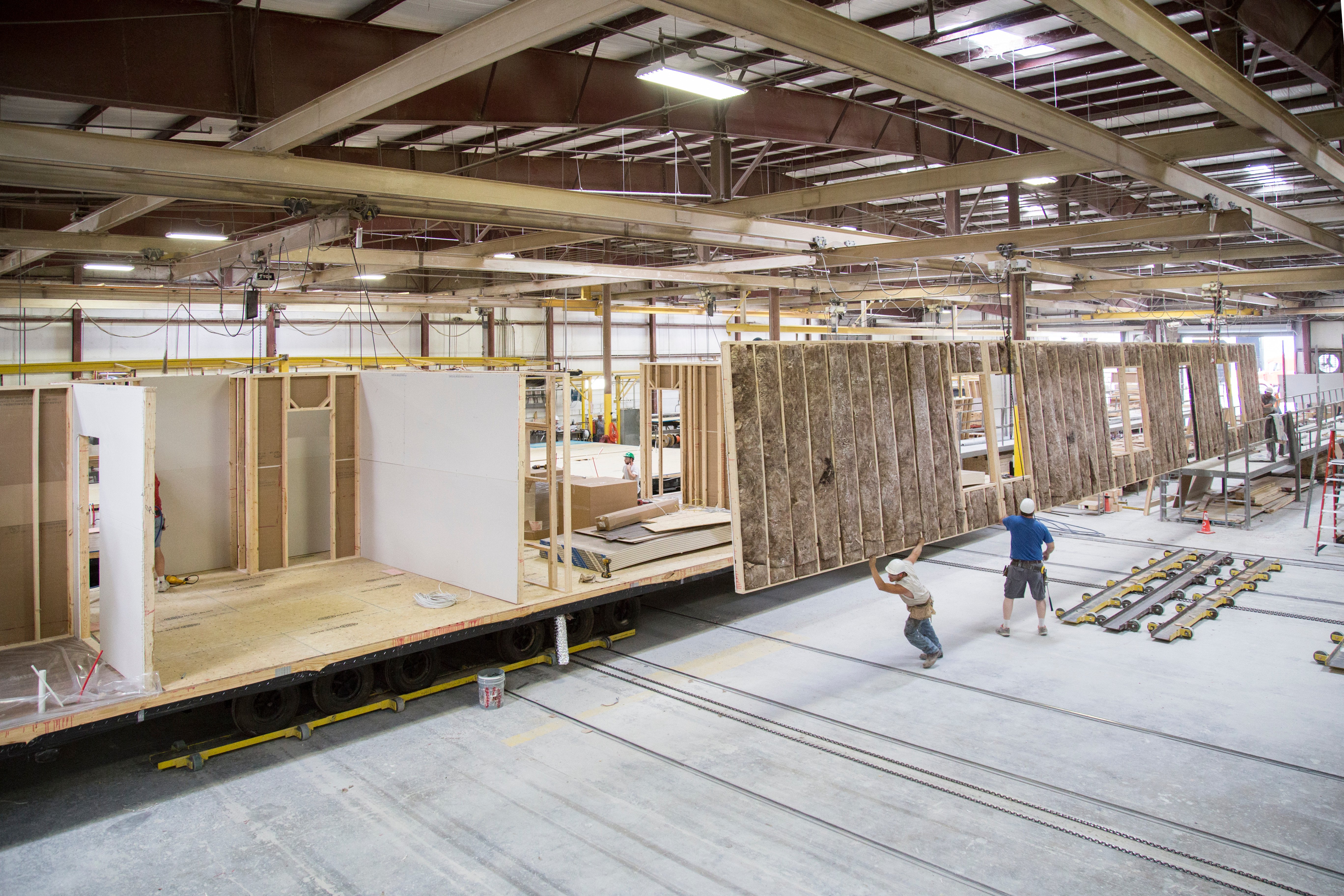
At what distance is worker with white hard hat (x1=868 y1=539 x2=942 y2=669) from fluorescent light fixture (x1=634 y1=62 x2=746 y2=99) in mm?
5062

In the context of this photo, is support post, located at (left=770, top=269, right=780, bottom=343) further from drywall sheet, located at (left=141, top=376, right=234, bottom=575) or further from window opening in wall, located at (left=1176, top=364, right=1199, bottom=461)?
drywall sheet, located at (left=141, top=376, right=234, bottom=575)

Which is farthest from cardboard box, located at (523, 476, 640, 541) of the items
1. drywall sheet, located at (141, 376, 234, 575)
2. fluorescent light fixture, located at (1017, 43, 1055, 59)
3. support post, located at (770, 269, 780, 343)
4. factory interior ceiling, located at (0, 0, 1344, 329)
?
support post, located at (770, 269, 780, 343)

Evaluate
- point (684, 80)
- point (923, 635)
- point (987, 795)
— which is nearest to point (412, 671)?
point (923, 635)

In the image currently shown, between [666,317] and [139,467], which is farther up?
[666,317]

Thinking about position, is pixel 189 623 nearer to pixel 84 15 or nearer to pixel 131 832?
pixel 131 832

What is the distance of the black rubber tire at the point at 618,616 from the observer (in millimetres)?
10422

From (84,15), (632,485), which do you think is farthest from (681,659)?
(84,15)

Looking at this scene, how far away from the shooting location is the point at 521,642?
9.68 m

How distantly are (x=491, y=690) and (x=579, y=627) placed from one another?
6.30 feet

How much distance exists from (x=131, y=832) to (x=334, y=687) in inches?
91.9

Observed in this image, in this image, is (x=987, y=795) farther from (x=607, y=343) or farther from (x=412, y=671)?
(x=607, y=343)

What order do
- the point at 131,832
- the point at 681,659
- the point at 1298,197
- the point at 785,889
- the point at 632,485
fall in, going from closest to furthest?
1. the point at 785,889
2. the point at 131,832
3. the point at 681,659
4. the point at 632,485
5. the point at 1298,197

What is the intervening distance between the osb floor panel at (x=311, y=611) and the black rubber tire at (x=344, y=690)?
1.61 feet

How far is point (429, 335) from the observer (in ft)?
113
